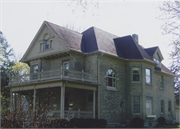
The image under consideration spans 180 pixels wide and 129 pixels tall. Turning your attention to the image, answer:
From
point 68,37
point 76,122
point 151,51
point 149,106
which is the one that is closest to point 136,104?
point 149,106

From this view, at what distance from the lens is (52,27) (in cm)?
2414

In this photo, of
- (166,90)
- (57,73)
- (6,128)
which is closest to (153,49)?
(166,90)

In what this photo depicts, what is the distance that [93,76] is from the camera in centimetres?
2177

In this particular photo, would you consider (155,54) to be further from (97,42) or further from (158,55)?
(97,42)

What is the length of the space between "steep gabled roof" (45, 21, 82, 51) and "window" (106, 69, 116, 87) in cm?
392

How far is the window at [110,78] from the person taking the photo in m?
23.3

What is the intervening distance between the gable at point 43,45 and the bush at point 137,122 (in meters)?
9.90

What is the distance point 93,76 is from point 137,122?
651cm

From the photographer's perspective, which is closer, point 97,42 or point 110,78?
point 110,78

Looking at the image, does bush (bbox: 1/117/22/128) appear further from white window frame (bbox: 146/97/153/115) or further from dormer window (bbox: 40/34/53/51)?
white window frame (bbox: 146/97/153/115)

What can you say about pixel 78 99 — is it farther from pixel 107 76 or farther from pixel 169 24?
pixel 169 24

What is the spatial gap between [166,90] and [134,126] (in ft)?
36.4


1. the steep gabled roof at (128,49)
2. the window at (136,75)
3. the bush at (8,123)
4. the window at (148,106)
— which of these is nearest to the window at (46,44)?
the steep gabled roof at (128,49)

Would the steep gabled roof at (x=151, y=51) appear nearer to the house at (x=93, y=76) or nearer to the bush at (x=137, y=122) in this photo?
the house at (x=93, y=76)
